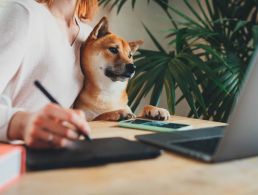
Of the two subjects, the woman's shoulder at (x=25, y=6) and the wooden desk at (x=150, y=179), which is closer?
the wooden desk at (x=150, y=179)

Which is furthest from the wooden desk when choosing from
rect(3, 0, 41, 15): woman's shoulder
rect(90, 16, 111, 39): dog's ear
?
rect(90, 16, 111, 39): dog's ear

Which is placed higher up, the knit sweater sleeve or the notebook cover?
the knit sweater sleeve

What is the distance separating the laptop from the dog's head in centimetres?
58

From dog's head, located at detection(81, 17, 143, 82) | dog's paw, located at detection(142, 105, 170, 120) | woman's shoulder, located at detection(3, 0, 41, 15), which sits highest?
woman's shoulder, located at detection(3, 0, 41, 15)

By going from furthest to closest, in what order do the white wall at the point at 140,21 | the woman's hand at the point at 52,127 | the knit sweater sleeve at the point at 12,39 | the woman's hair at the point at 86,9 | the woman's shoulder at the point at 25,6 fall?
the white wall at the point at 140,21, the woman's hair at the point at 86,9, the woman's shoulder at the point at 25,6, the knit sweater sleeve at the point at 12,39, the woman's hand at the point at 52,127

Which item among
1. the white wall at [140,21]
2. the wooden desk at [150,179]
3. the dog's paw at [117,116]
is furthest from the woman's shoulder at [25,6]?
the white wall at [140,21]

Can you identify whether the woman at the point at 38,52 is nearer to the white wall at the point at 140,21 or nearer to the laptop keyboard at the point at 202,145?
the laptop keyboard at the point at 202,145

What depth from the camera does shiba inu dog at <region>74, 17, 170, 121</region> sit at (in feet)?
4.20

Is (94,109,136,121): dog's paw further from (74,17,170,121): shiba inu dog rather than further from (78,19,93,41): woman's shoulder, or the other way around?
(78,19,93,41): woman's shoulder

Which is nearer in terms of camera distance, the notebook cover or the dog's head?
the notebook cover

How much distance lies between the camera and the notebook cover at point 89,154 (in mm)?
537

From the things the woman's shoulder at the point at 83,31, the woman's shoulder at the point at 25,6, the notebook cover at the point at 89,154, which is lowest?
the notebook cover at the point at 89,154

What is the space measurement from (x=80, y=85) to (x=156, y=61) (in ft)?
2.27

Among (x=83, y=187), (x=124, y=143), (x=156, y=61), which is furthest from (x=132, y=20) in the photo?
(x=83, y=187)
